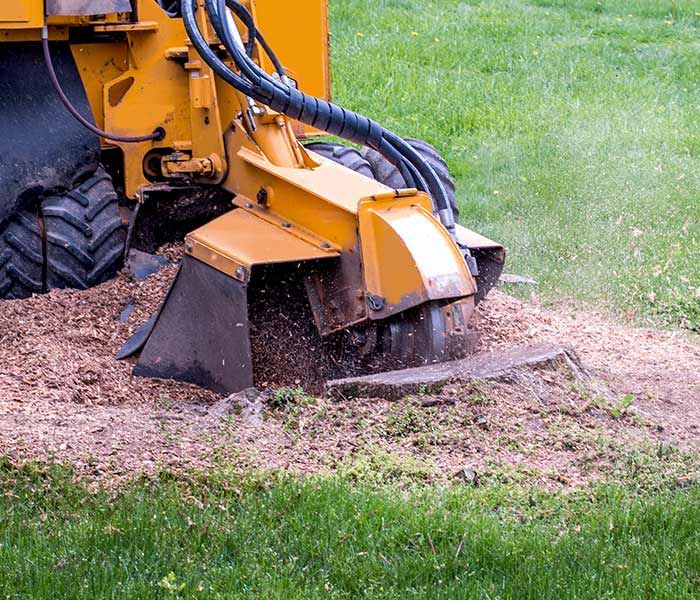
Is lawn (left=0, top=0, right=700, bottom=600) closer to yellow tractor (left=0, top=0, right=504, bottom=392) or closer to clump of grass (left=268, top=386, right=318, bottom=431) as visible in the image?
clump of grass (left=268, top=386, right=318, bottom=431)

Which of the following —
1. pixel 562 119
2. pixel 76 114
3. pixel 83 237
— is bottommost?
pixel 562 119

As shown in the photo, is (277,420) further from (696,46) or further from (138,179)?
(696,46)

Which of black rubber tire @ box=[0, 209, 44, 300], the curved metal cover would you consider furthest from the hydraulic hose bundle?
black rubber tire @ box=[0, 209, 44, 300]

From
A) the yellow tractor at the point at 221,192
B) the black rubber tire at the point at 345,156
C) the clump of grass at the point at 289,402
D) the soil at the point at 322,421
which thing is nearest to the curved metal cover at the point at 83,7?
the yellow tractor at the point at 221,192

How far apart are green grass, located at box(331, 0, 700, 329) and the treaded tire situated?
2.58 metres

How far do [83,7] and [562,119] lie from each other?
6.44 m

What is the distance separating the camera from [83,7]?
5875 mm

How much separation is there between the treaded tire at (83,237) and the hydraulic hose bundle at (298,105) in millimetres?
1041

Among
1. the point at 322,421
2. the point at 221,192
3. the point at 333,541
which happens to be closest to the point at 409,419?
the point at 322,421

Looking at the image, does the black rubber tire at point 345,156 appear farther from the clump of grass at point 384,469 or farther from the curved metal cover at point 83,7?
the clump of grass at point 384,469

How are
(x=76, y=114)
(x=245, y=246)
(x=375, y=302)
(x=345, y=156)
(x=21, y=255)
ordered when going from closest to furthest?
(x=375, y=302), (x=245, y=246), (x=76, y=114), (x=21, y=255), (x=345, y=156)

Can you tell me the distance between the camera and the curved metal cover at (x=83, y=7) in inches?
230

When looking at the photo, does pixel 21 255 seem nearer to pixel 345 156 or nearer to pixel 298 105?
pixel 298 105

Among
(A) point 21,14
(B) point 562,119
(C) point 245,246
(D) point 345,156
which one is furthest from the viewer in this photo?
(B) point 562,119
